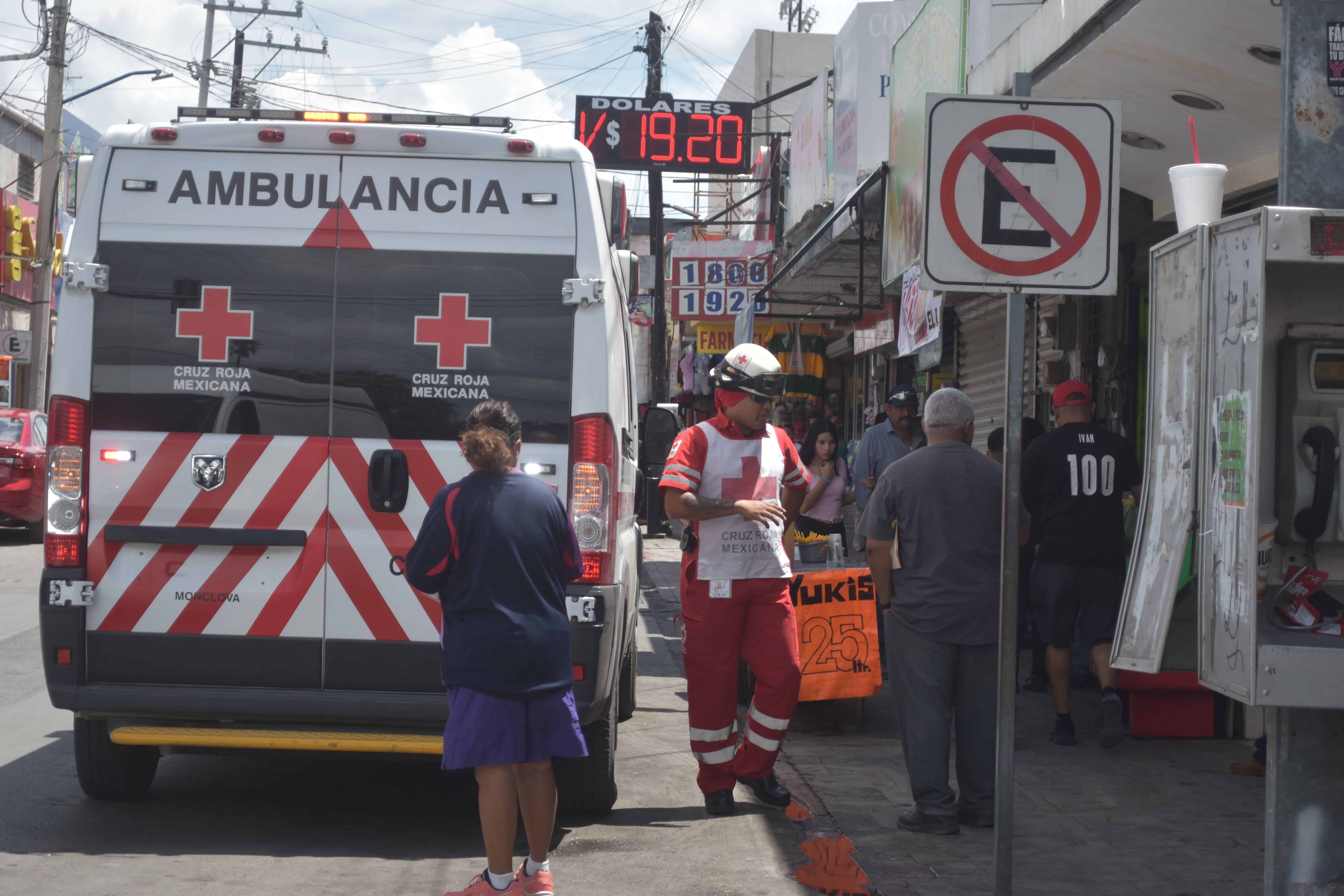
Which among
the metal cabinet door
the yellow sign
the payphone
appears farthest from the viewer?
the yellow sign

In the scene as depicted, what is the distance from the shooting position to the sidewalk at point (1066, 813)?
5.14 meters

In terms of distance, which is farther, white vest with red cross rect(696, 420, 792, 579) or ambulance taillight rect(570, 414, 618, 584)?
white vest with red cross rect(696, 420, 792, 579)

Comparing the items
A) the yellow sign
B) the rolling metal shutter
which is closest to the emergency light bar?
the rolling metal shutter

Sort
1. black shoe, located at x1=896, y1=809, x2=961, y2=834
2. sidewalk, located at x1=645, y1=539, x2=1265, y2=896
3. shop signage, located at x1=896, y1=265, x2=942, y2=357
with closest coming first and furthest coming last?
1. sidewalk, located at x1=645, y1=539, x2=1265, y2=896
2. black shoe, located at x1=896, y1=809, x2=961, y2=834
3. shop signage, located at x1=896, y1=265, x2=942, y2=357

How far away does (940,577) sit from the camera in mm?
5840

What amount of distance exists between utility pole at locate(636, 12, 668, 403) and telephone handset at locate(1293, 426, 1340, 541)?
1742 centimetres

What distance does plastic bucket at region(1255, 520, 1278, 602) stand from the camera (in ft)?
12.7

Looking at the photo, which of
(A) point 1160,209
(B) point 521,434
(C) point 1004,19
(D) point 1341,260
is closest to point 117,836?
(B) point 521,434

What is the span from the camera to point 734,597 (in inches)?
241

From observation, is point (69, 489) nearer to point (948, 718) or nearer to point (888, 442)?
point (948, 718)

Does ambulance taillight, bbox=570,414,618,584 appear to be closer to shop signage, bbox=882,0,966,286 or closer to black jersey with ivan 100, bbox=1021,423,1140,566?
black jersey with ivan 100, bbox=1021,423,1140,566

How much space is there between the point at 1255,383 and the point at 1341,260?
1.29 ft

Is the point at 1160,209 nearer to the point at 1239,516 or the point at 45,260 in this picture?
the point at 1239,516

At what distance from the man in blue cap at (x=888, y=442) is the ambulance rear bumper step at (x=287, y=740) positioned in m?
5.18
